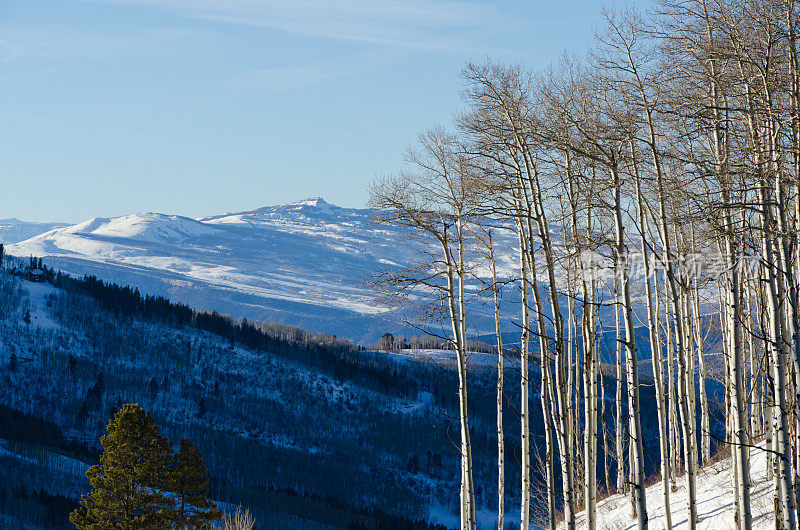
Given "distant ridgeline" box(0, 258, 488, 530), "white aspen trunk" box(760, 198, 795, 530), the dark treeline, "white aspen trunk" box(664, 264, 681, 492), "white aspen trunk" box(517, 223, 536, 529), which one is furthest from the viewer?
the dark treeline

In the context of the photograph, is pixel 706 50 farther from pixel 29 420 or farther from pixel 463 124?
pixel 29 420

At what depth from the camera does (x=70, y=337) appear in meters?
170

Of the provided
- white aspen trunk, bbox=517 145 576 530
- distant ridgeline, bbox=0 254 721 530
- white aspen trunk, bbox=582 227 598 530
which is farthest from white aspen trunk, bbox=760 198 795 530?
distant ridgeline, bbox=0 254 721 530

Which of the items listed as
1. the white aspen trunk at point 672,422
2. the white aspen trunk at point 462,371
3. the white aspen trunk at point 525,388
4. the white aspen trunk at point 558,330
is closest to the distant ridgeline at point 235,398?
the white aspen trunk at point 672,422

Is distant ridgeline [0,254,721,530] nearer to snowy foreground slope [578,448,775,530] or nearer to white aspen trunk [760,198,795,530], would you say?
snowy foreground slope [578,448,775,530]

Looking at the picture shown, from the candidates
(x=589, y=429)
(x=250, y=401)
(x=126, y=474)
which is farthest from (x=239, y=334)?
(x=589, y=429)

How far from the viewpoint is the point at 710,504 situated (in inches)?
616

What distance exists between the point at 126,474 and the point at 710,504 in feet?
77.4

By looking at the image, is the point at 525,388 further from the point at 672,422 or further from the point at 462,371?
the point at 672,422

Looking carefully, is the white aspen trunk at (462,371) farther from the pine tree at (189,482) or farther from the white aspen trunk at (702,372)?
the pine tree at (189,482)

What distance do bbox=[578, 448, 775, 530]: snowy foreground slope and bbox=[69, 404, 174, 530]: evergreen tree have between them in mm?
18614

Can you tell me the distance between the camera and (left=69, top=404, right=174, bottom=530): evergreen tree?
31.2 m

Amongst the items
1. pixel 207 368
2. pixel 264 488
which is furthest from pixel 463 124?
pixel 207 368

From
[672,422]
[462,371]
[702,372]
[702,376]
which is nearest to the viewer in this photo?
[462,371]
